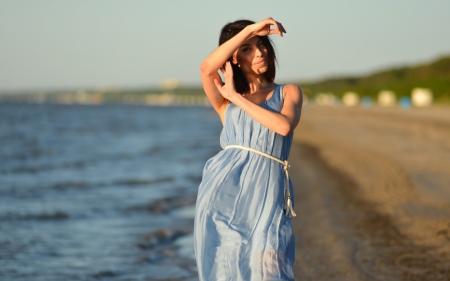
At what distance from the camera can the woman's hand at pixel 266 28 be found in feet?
10.5

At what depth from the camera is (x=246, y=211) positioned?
321cm

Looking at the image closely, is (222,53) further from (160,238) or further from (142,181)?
(142,181)

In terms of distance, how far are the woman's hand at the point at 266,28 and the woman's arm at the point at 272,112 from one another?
0.77 feet

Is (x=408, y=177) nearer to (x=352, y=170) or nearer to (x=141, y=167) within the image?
(x=352, y=170)

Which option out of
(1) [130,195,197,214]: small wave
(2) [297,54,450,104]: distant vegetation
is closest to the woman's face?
(1) [130,195,197,214]: small wave

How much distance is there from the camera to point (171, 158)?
22828 mm

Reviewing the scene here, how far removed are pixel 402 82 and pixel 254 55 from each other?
292ft

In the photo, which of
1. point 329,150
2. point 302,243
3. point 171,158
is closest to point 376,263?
point 302,243

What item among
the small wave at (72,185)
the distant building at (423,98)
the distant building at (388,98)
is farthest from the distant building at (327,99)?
the small wave at (72,185)

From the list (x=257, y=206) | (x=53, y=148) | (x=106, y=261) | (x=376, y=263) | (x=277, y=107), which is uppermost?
(x=277, y=107)

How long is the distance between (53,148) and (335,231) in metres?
24.6

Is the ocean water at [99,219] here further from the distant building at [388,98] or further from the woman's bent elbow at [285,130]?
the distant building at [388,98]

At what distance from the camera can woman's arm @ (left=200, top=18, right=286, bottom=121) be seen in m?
3.20

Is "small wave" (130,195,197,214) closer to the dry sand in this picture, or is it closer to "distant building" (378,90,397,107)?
the dry sand
